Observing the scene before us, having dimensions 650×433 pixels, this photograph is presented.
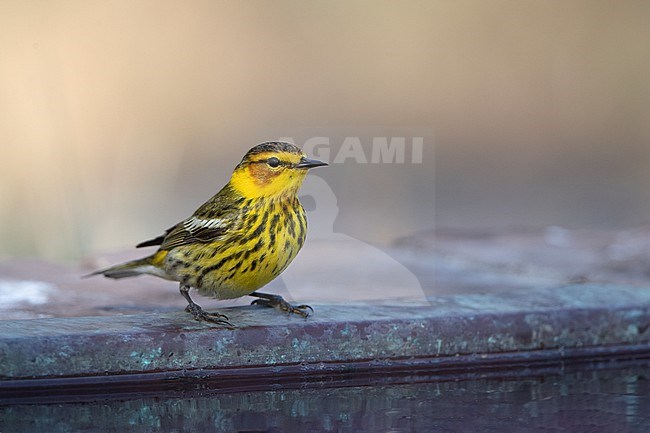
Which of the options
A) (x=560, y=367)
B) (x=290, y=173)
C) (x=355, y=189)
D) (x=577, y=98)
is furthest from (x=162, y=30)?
(x=560, y=367)

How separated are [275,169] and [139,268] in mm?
777

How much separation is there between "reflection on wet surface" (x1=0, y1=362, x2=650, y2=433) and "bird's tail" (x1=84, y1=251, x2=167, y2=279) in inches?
40.1

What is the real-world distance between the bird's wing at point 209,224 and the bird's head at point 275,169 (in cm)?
9

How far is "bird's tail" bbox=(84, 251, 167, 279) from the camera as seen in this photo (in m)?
4.20

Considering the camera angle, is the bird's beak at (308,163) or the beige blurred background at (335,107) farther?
the beige blurred background at (335,107)

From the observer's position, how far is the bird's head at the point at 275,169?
3846 millimetres

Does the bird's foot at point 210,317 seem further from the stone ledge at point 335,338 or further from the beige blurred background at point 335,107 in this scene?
the beige blurred background at point 335,107

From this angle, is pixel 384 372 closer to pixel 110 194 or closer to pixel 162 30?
pixel 110 194

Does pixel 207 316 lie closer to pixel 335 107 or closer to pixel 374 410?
pixel 374 410

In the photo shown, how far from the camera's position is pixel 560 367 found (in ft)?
12.3

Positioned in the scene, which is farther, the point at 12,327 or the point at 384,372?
the point at 384,372

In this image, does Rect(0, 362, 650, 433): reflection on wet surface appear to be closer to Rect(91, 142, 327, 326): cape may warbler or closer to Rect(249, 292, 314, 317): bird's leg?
Rect(249, 292, 314, 317): bird's leg

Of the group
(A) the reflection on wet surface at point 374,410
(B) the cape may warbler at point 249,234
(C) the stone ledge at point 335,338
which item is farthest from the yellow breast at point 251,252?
(A) the reflection on wet surface at point 374,410

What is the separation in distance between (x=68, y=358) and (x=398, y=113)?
578 cm
